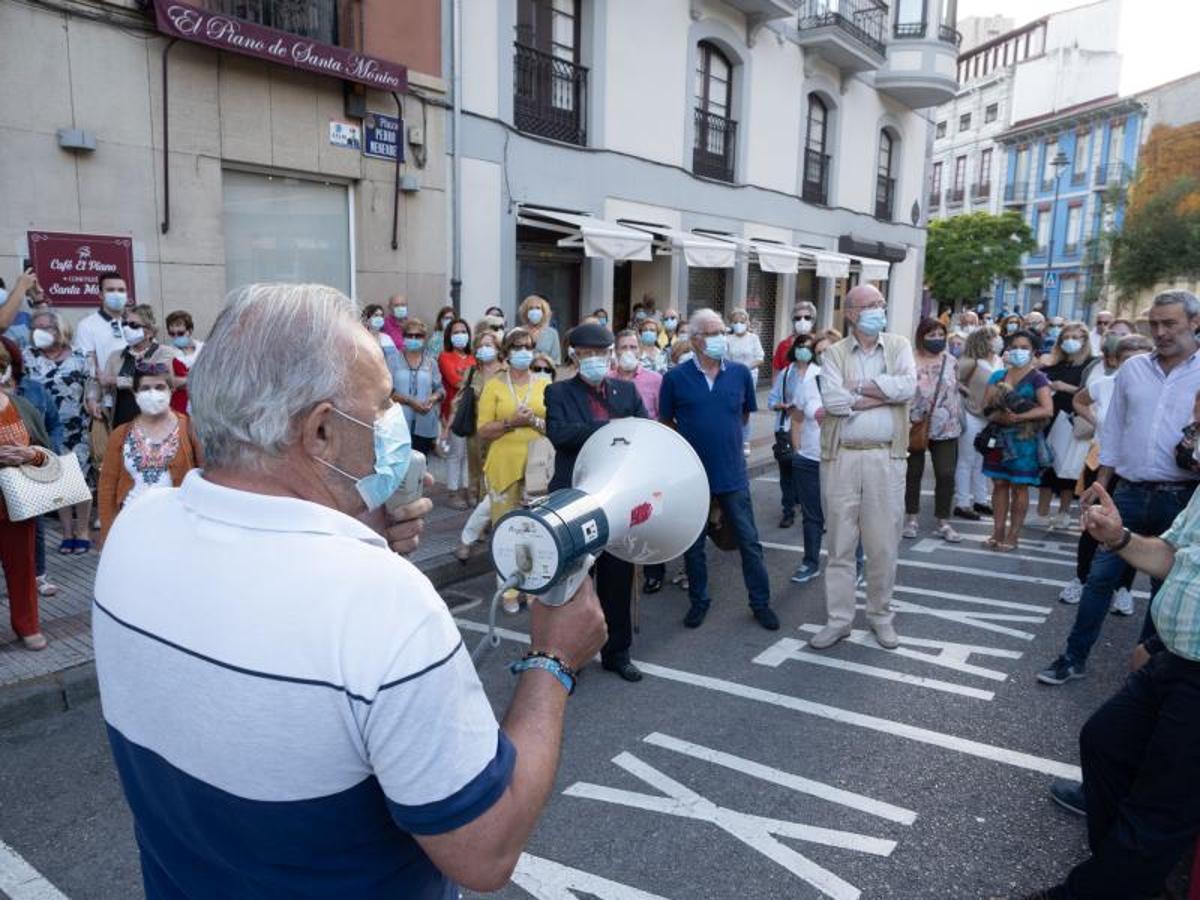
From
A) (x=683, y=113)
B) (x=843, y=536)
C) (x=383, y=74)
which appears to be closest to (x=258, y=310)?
(x=843, y=536)

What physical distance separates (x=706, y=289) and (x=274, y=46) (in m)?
9.68

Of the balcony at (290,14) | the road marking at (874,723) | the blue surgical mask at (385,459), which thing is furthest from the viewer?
the balcony at (290,14)

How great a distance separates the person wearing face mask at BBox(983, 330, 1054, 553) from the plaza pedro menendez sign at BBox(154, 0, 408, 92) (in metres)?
7.02

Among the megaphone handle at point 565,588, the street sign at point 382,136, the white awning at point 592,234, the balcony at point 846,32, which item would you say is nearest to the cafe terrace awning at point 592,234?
the white awning at point 592,234

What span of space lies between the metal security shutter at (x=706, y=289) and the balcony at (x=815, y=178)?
118 inches

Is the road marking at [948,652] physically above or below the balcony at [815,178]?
below

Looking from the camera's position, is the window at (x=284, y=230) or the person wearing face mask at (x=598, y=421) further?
the window at (x=284, y=230)

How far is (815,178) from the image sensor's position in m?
18.5

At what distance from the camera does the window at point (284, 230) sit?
28.9 feet

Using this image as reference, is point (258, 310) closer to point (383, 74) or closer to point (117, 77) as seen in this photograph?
point (117, 77)

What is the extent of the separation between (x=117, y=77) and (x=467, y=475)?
4.71 metres

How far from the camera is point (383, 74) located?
9.29 meters

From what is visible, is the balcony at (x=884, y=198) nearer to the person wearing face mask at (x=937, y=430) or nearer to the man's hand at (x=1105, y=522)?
the person wearing face mask at (x=937, y=430)

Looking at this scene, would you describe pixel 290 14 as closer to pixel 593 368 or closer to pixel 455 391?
pixel 455 391
